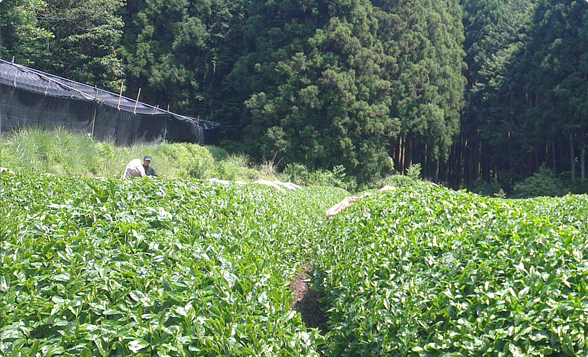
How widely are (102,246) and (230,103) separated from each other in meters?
23.7

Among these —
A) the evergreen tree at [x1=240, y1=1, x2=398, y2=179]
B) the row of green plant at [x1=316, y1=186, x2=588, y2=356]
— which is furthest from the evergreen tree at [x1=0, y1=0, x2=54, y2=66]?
the row of green plant at [x1=316, y1=186, x2=588, y2=356]

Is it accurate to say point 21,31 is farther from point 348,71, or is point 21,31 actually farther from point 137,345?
point 137,345

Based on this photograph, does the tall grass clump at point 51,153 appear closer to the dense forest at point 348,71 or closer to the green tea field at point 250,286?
the green tea field at point 250,286

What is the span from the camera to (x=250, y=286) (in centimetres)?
324

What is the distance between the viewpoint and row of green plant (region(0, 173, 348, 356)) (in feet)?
7.87

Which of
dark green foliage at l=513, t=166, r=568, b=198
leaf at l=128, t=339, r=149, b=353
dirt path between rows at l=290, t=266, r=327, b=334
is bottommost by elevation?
dirt path between rows at l=290, t=266, r=327, b=334

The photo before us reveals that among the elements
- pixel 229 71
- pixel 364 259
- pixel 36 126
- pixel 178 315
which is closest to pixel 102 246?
pixel 178 315

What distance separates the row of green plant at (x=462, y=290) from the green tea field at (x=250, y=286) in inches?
0.4

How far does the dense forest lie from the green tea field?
58.4 feet

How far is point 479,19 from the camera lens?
3080cm

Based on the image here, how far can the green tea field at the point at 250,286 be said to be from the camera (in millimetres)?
2494

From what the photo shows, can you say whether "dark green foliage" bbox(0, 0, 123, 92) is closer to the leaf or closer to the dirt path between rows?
the dirt path between rows

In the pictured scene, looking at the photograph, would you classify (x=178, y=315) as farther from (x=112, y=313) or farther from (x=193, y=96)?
(x=193, y=96)

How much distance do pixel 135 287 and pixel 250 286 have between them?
0.73m
